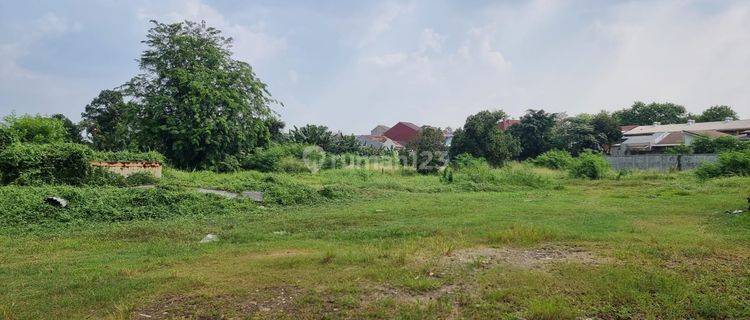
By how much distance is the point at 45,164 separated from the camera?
594 inches

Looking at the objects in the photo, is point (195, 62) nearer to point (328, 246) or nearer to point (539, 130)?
point (328, 246)

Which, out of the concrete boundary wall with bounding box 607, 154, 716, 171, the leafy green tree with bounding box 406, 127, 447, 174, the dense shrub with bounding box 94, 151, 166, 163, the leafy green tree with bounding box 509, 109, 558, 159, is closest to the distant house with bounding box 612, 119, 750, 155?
the leafy green tree with bounding box 509, 109, 558, 159

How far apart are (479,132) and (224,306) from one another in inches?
1274

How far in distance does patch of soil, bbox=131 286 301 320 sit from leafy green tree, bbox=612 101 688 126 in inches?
2767

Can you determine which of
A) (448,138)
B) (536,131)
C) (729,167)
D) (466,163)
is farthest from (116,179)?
(448,138)

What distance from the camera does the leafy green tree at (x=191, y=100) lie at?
84.6 ft

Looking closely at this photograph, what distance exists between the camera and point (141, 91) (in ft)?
89.0

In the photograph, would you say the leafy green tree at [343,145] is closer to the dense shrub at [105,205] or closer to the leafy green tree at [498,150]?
the leafy green tree at [498,150]

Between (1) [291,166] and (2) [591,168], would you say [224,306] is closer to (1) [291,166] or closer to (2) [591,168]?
(1) [291,166]

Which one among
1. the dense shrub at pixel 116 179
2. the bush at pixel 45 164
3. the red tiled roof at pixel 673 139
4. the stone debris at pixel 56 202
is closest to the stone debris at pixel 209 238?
the stone debris at pixel 56 202

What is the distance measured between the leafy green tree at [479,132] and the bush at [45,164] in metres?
25.5

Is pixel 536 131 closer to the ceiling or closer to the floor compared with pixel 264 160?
closer to the ceiling

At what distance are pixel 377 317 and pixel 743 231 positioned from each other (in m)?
7.09

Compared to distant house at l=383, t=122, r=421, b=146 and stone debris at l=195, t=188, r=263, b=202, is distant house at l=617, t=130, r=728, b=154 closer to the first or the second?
distant house at l=383, t=122, r=421, b=146
